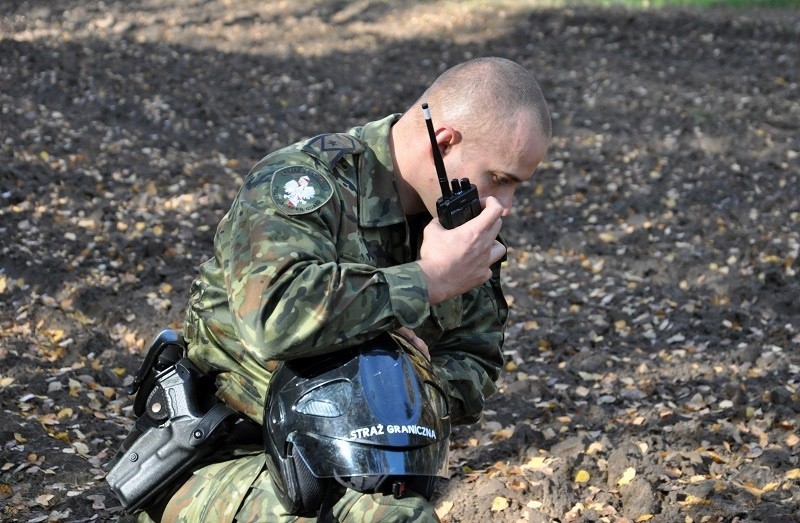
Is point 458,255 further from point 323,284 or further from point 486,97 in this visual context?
point 486,97

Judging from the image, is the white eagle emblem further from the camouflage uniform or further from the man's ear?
the man's ear

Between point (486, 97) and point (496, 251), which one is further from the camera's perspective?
point (486, 97)

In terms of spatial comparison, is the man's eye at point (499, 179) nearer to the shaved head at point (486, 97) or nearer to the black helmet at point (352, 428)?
the shaved head at point (486, 97)

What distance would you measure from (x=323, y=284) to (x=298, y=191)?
0.89 ft

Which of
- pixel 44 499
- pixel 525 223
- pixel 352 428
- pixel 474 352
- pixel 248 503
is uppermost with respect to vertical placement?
pixel 352 428

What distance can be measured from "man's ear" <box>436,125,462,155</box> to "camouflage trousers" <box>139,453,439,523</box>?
87cm

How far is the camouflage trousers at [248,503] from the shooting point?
2.33m

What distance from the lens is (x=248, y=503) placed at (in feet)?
8.22

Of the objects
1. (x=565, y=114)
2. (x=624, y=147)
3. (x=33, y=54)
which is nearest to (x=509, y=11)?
(x=565, y=114)

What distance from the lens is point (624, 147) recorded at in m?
9.12

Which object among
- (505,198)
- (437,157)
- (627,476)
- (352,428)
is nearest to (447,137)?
(437,157)

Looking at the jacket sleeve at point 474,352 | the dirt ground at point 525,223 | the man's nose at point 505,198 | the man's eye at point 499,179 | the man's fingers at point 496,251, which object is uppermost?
the man's eye at point 499,179

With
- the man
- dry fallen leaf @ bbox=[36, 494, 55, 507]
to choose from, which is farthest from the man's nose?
dry fallen leaf @ bbox=[36, 494, 55, 507]

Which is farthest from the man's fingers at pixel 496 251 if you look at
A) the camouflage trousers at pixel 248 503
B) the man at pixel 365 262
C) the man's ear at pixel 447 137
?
the camouflage trousers at pixel 248 503
